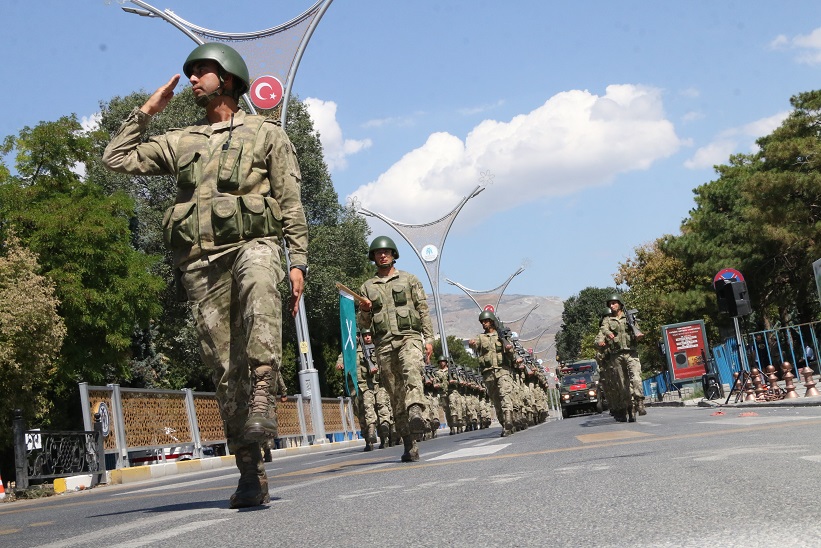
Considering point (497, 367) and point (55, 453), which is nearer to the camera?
point (55, 453)

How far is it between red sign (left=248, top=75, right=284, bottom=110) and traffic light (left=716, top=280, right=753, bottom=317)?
12.4 meters

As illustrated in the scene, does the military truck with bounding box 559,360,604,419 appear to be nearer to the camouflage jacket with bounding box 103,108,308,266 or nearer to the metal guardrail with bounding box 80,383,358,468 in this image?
the metal guardrail with bounding box 80,383,358,468

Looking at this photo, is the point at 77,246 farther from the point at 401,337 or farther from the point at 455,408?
the point at 401,337

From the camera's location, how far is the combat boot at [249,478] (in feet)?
19.7

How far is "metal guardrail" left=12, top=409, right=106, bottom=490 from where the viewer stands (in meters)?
16.8

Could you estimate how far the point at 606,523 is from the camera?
3.89 metres

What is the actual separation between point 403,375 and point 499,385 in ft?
32.4

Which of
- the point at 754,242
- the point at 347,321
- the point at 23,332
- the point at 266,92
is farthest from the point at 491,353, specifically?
the point at 754,242

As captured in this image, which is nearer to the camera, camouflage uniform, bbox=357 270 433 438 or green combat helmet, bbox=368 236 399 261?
camouflage uniform, bbox=357 270 433 438

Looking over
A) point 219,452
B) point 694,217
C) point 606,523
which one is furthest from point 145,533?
point 694,217

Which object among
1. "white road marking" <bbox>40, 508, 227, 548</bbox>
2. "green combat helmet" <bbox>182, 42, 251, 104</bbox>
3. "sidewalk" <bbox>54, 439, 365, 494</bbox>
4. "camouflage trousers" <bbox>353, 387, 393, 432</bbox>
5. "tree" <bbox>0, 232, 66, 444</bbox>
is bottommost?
"white road marking" <bbox>40, 508, 227, 548</bbox>

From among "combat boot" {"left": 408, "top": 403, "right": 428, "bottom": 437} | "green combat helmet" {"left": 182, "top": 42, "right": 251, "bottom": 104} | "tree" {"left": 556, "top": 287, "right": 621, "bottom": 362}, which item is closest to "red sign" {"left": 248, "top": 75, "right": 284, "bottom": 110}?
"combat boot" {"left": 408, "top": 403, "right": 428, "bottom": 437}

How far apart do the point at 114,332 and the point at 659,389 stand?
25.1 metres

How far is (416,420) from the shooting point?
10.8m
